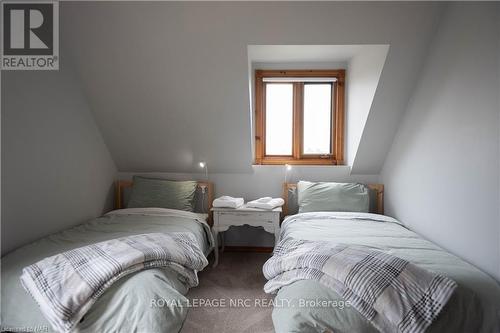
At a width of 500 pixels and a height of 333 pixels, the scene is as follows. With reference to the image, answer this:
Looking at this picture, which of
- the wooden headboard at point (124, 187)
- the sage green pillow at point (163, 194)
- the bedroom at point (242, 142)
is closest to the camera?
the bedroom at point (242, 142)

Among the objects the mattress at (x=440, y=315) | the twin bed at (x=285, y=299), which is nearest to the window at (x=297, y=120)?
the twin bed at (x=285, y=299)

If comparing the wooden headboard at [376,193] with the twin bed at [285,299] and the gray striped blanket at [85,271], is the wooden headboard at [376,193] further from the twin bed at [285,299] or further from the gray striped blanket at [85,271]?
the gray striped blanket at [85,271]

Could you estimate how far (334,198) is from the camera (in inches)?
116

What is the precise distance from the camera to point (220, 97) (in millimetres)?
2754

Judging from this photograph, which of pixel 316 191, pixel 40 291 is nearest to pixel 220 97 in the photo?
pixel 316 191

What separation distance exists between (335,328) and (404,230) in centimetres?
144

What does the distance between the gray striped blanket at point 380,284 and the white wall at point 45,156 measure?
6.37 feet

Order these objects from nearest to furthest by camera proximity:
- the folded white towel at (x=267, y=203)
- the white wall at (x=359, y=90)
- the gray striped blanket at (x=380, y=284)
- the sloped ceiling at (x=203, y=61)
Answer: the gray striped blanket at (x=380, y=284) < the sloped ceiling at (x=203, y=61) < the white wall at (x=359, y=90) < the folded white towel at (x=267, y=203)

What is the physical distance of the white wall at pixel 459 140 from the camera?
165 centimetres

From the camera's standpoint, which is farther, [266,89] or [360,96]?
[266,89]

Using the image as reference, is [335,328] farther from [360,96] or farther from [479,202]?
[360,96]

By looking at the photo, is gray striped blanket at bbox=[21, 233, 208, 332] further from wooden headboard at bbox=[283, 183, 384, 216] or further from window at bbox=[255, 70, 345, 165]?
window at bbox=[255, 70, 345, 165]

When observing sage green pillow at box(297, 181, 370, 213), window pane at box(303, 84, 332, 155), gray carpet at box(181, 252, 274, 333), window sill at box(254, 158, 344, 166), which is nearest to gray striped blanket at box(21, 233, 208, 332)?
gray carpet at box(181, 252, 274, 333)

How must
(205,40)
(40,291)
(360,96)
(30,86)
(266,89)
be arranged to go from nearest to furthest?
1. (40,291)
2. (30,86)
3. (205,40)
4. (360,96)
5. (266,89)
